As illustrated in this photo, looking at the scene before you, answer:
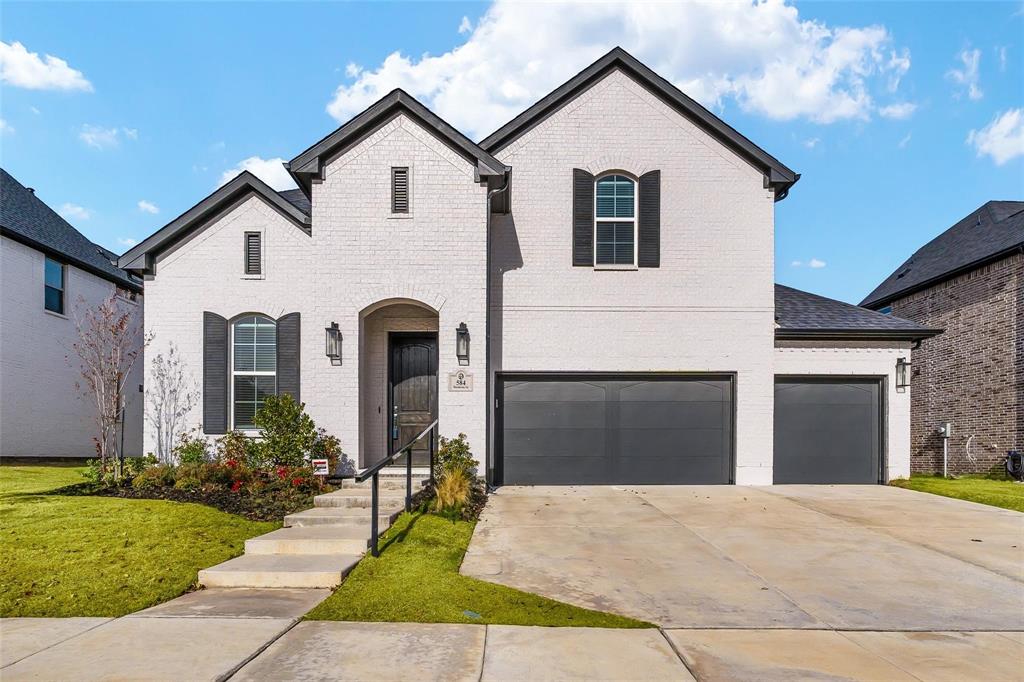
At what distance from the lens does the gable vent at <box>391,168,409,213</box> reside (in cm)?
1045

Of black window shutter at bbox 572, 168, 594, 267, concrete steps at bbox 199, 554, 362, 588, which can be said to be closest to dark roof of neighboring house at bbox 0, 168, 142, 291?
black window shutter at bbox 572, 168, 594, 267

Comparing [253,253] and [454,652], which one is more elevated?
[253,253]

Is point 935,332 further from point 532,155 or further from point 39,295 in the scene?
point 39,295

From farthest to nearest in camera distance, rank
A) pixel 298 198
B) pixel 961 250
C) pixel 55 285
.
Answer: pixel 961 250
pixel 55 285
pixel 298 198

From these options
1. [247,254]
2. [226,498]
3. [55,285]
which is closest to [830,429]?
[226,498]

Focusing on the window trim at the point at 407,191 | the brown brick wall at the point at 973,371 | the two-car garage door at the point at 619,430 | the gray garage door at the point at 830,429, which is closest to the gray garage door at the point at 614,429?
the two-car garage door at the point at 619,430

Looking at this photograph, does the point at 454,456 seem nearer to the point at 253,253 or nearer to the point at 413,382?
the point at 413,382

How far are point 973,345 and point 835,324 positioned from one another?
671cm

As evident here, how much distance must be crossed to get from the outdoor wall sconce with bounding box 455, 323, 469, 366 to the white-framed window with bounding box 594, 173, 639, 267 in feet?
10.3

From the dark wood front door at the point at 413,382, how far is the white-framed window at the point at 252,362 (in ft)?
7.12

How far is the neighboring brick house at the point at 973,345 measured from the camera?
48.4ft

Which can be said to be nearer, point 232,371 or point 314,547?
point 314,547

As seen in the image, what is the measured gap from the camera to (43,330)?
1526 centimetres

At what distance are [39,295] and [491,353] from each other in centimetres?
1196
